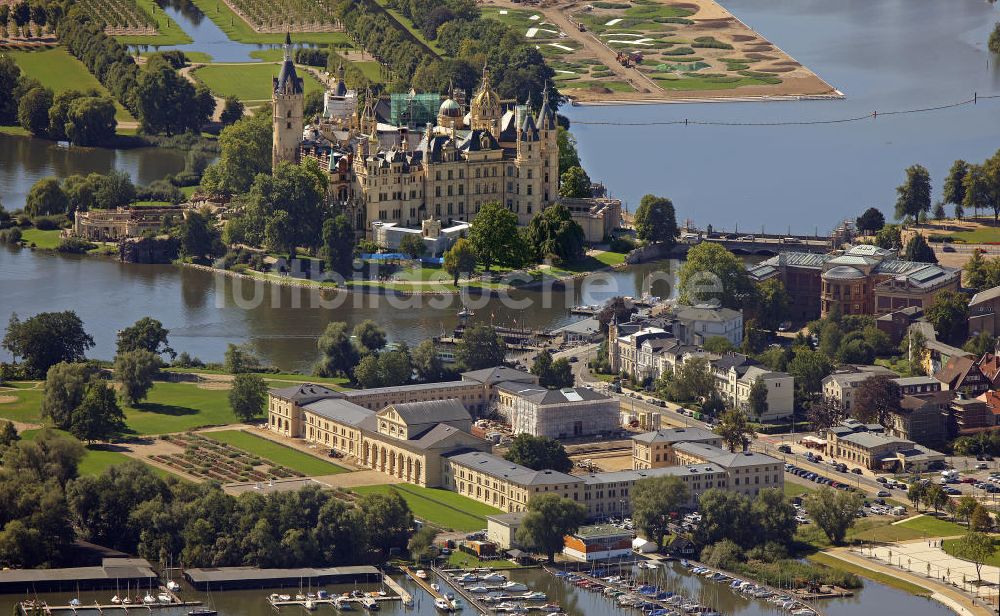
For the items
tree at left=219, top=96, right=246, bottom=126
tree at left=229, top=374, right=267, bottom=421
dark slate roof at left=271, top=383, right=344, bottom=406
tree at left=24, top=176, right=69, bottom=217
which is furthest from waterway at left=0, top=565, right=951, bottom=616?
tree at left=219, top=96, right=246, bottom=126

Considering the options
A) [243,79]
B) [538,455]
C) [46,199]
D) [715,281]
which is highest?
[243,79]

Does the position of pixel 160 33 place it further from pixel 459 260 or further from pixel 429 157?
pixel 459 260

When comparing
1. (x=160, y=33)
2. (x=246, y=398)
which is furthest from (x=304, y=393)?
(x=160, y=33)

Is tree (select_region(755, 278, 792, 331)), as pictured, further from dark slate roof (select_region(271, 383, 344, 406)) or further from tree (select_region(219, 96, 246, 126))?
tree (select_region(219, 96, 246, 126))

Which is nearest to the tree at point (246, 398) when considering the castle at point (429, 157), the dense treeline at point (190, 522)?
the dense treeline at point (190, 522)

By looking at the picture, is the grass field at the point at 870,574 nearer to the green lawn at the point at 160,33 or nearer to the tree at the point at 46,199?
the tree at the point at 46,199

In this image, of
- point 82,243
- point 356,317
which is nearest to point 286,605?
point 356,317

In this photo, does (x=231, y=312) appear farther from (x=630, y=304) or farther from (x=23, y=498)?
(x=23, y=498)
